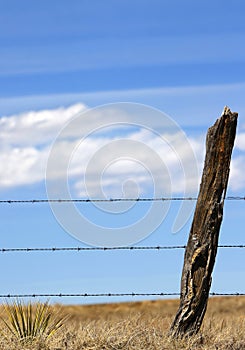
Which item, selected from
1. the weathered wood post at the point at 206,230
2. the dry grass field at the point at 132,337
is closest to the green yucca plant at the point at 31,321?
the dry grass field at the point at 132,337

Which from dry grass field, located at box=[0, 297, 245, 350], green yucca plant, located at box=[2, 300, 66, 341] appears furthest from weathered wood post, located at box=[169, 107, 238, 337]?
green yucca plant, located at box=[2, 300, 66, 341]

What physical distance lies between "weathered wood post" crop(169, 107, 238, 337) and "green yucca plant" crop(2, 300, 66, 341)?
51.1 inches

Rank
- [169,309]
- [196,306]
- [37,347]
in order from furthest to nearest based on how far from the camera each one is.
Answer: [169,309] < [196,306] < [37,347]

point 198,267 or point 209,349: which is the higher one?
point 198,267

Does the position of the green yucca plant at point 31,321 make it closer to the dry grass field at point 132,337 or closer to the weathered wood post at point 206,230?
the dry grass field at point 132,337

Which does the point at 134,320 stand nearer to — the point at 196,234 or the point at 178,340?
the point at 178,340

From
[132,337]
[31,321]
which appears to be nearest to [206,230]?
[132,337]

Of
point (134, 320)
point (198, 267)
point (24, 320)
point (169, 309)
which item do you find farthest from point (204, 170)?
point (169, 309)

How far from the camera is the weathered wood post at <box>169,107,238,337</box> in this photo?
8.45 m

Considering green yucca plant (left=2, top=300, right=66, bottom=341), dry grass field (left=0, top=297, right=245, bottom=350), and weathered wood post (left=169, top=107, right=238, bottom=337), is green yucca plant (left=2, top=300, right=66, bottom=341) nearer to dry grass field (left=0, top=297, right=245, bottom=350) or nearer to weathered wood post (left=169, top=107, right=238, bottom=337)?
dry grass field (left=0, top=297, right=245, bottom=350)

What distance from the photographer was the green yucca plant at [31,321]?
8133 mm

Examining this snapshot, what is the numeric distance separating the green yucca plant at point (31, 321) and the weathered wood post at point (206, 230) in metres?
1.30

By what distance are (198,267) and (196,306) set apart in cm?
42

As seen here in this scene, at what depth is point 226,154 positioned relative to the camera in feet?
28.1
